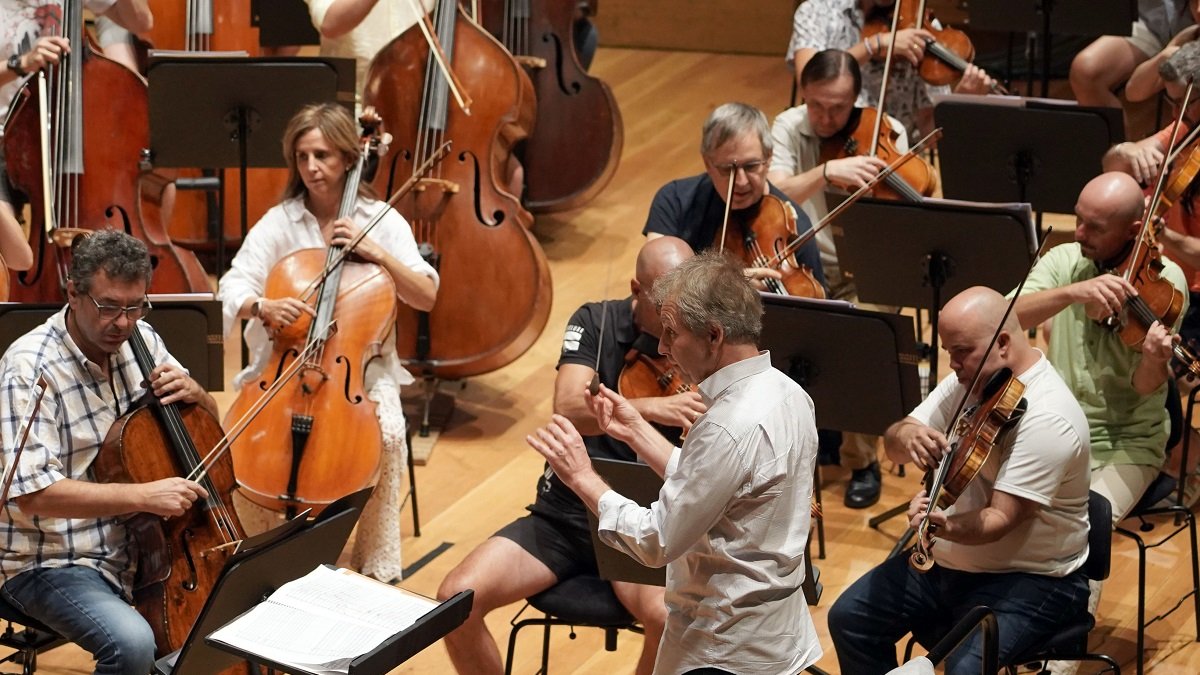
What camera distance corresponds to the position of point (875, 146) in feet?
15.4

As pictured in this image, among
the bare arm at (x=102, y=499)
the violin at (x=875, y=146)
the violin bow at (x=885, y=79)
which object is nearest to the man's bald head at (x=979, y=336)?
the violin at (x=875, y=146)

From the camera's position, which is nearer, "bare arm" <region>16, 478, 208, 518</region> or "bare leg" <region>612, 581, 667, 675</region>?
"bare arm" <region>16, 478, 208, 518</region>

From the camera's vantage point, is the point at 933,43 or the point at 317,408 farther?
the point at 933,43

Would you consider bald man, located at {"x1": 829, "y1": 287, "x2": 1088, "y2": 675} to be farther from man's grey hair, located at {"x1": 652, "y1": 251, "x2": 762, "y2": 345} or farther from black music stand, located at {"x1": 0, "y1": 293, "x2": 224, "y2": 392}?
black music stand, located at {"x1": 0, "y1": 293, "x2": 224, "y2": 392}

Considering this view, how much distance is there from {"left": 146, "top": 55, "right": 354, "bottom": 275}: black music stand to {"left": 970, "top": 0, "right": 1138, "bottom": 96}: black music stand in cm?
245

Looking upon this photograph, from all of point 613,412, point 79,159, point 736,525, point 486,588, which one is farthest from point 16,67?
point 736,525

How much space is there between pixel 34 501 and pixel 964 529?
1937mm

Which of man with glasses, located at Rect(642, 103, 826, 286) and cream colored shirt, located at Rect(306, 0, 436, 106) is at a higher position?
cream colored shirt, located at Rect(306, 0, 436, 106)

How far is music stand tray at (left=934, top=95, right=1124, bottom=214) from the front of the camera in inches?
182

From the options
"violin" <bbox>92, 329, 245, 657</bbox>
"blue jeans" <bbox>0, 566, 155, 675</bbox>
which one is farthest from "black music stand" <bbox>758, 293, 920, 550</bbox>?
"blue jeans" <bbox>0, 566, 155, 675</bbox>

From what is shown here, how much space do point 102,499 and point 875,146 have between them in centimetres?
259

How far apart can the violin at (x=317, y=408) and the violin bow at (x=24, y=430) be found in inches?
33.7

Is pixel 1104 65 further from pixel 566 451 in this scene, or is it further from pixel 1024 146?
pixel 566 451

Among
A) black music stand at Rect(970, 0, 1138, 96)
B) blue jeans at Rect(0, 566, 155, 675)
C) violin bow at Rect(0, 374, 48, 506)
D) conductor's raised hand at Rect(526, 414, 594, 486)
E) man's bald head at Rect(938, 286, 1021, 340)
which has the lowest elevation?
blue jeans at Rect(0, 566, 155, 675)
